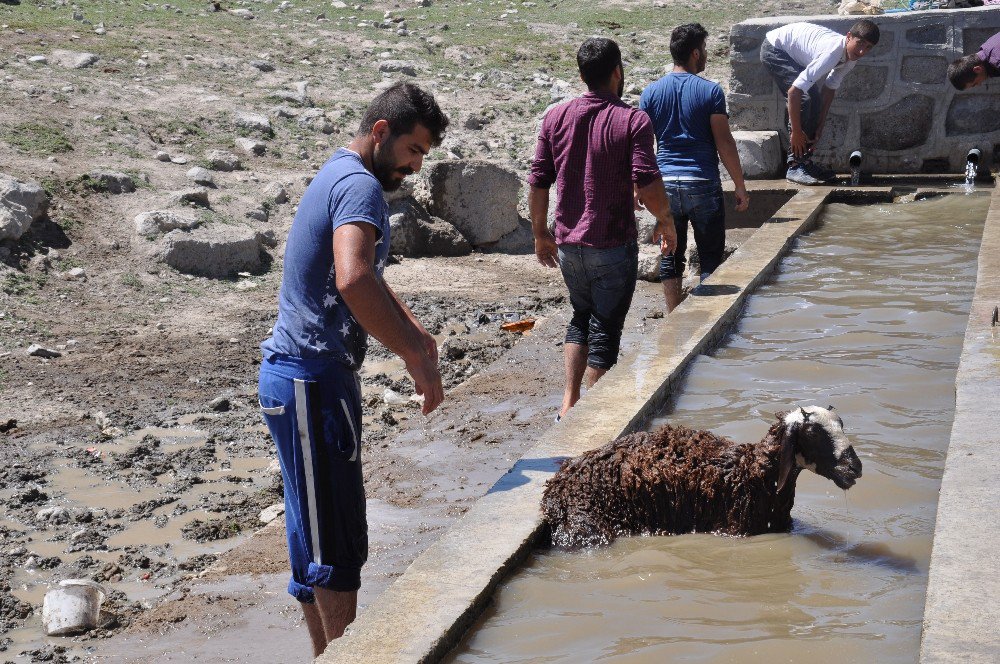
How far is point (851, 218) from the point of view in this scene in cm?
1070

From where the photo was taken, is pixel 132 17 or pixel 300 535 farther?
pixel 132 17

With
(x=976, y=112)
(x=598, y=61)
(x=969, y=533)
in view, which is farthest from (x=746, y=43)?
(x=969, y=533)

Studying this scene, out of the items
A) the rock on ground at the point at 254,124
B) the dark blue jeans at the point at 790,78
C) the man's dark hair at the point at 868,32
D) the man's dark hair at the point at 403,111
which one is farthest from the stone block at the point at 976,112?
the man's dark hair at the point at 403,111

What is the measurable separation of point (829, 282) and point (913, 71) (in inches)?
179

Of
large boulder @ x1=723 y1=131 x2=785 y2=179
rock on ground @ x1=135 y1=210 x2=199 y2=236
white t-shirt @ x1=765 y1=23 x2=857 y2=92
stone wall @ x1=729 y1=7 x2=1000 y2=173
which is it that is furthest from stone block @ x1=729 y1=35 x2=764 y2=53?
rock on ground @ x1=135 y1=210 x2=199 y2=236

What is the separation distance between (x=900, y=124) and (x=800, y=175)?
1266mm

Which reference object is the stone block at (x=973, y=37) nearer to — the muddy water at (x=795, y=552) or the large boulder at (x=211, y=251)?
the muddy water at (x=795, y=552)

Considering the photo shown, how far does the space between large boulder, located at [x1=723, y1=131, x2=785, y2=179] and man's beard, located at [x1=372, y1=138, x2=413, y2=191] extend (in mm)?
8363

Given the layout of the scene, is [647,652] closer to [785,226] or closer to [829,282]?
[829,282]

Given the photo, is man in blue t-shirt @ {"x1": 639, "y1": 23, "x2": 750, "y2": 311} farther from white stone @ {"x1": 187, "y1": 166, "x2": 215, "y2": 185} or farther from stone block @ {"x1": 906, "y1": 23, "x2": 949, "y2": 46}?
white stone @ {"x1": 187, "y1": 166, "x2": 215, "y2": 185}

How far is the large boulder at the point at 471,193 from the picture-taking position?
12227mm

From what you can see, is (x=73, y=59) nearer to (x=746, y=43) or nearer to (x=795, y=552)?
(x=746, y=43)

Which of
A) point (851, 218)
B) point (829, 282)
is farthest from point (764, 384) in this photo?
point (851, 218)

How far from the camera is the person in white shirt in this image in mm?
10312
